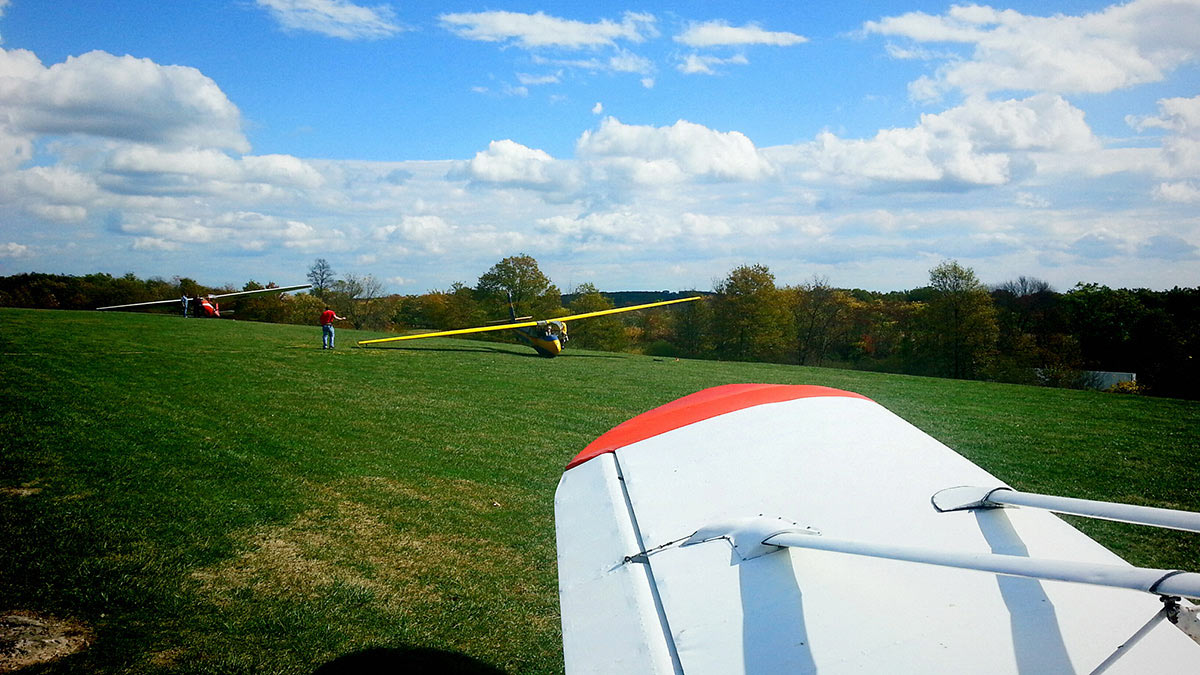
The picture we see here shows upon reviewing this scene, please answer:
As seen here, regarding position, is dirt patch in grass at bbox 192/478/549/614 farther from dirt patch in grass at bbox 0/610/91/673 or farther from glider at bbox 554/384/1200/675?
glider at bbox 554/384/1200/675

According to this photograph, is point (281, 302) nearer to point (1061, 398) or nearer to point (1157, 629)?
point (1061, 398)

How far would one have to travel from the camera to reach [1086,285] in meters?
36.5

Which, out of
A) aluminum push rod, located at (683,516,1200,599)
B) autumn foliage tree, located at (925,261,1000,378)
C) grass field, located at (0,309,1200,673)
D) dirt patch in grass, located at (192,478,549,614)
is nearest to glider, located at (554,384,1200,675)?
aluminum push rod, located at (683,516,1200,599)

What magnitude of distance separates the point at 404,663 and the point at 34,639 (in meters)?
2.09

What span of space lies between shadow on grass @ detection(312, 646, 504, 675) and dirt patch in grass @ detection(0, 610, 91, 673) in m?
1.43

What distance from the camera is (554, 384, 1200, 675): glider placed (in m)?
1.13

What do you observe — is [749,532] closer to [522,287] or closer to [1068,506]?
[1068,506]

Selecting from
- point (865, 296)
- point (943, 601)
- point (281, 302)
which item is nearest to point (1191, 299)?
point (865, 296)

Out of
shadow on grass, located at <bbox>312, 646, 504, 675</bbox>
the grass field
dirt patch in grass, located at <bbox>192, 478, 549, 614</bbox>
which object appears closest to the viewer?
shadow on grass, located at <bbox>312, 646, 504, 675</bbox>

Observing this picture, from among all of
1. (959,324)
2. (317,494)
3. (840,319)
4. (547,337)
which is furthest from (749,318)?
(317,494)

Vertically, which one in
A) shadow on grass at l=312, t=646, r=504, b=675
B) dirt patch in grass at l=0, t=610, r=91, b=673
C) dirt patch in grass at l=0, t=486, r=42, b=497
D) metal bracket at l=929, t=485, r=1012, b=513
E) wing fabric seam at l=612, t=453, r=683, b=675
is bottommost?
shadow on grass at l=312, t=646, r=504, b=675

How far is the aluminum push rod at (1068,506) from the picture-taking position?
1.08 meters

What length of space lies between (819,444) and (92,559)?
517 cm

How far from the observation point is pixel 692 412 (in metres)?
2.50
